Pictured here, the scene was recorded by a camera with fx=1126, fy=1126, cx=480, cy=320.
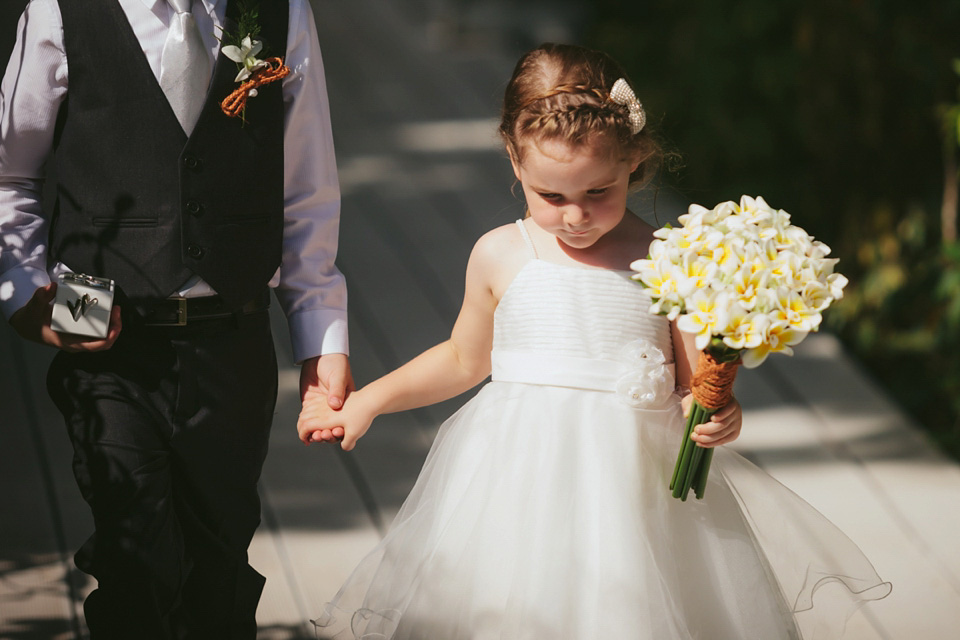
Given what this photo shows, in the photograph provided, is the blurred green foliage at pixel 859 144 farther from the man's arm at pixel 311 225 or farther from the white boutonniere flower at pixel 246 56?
the white boutonniere flower at pixel 246 56

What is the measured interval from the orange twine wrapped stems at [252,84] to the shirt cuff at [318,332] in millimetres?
468

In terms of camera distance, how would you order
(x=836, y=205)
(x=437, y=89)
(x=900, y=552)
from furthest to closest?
(x=437, y=89), (x=836, y=205), (x=900, y=552)

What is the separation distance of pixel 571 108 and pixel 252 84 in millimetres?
583

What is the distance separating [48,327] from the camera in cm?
204

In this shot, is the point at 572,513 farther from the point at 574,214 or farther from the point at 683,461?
the point at 574,214

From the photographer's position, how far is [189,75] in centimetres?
203

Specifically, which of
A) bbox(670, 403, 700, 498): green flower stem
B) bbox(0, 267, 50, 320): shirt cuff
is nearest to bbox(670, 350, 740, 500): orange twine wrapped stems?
bbox(670, 403, 700, 498): green flower stem

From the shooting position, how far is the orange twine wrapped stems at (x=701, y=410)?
6.32 ft

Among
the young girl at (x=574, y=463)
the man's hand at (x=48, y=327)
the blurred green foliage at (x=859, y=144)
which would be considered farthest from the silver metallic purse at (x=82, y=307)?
the blurred green foliage at (x=859, y=144)

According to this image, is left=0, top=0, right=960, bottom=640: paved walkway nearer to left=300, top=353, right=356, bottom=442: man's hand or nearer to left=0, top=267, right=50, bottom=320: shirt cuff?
left=300, top=353, right=356, bottom=442: man's hand

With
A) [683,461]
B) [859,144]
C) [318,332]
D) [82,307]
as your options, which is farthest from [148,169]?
[859,144]

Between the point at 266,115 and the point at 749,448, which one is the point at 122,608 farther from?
the point at 749,448

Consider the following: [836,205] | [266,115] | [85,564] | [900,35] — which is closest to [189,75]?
[266,115]

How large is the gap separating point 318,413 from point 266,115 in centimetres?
61
